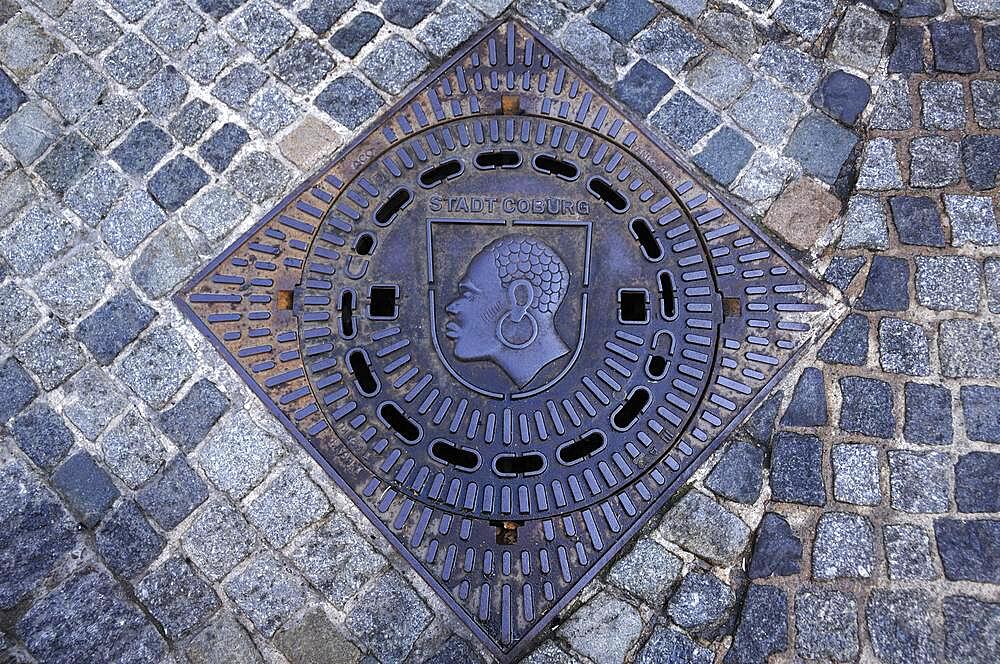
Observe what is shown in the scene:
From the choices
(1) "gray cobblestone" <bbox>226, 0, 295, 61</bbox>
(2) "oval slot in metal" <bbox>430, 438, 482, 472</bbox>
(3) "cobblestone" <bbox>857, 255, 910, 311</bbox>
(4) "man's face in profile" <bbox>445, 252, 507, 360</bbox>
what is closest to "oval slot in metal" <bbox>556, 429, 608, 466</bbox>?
(2) "oval slot in metal" <bbox>430, 438, 482, 472</bbox>

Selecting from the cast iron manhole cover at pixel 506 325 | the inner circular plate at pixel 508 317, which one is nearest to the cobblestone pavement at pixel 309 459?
the cast iron manhole cover at pixel 506 325

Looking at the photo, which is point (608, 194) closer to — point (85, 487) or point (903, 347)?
point (903, 347)

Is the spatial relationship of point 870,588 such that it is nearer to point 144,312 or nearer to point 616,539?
point 616,539

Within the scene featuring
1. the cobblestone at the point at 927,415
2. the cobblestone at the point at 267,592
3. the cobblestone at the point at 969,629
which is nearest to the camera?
the cobblestone at the point at 969,629

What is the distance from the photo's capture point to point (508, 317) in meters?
3.14

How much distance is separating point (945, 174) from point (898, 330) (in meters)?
0.74

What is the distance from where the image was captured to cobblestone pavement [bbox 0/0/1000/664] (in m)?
2.92

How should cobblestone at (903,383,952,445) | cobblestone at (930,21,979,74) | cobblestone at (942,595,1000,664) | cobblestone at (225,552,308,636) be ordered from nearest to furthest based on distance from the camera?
cobblestone at (942,595,1000,664) → cobblestone at (225,552,308,636) → cobblestone at (903,383,952,445) → cobblestone at (930,21,979,74)

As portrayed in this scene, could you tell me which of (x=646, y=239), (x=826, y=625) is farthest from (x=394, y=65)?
(x=826, y=625)

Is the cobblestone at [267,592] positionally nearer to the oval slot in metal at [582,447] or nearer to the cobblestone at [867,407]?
the oval slot in metal at [582,447]

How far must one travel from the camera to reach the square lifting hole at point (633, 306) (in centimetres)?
319

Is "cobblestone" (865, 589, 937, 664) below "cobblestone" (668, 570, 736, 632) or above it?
below

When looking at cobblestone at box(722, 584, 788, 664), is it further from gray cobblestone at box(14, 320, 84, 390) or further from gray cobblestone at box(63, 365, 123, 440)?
gray cobblestone at box(14, 320, 84, 390)

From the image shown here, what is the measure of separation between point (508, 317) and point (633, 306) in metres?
0.53
